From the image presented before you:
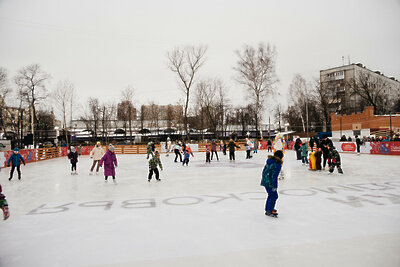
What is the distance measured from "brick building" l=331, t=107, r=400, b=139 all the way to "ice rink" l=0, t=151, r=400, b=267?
3150 centimetres

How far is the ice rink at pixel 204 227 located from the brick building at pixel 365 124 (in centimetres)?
3150

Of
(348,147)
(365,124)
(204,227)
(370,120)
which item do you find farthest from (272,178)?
(365,124)

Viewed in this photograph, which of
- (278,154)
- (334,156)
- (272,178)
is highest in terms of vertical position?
(278,154)

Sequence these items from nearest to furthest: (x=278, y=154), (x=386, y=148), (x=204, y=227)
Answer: (x=204, y=227) → (x=278, y=154) → (x=386, y=148)

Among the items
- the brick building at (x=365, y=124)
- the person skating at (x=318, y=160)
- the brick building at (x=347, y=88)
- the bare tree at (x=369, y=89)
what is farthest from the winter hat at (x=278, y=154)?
the brick building at (x=347, y=88)

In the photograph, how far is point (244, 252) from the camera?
3.68 m

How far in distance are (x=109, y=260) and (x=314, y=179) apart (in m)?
8.46

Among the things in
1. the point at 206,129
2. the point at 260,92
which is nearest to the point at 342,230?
the point at 260,92

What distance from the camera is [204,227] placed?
4.82 m

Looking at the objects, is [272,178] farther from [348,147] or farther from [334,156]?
[348,147]

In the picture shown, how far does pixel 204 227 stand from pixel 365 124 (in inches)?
1538

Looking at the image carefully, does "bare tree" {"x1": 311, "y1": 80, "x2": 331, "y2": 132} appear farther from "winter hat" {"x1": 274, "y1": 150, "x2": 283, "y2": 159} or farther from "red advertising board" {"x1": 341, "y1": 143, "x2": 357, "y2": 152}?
"winter hat" {"x1": 274, "y1": 150, "x2": 283, "y2": 159}

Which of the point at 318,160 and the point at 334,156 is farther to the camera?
the point at 318,160

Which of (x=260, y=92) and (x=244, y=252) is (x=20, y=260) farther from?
(x=260, y=92)
